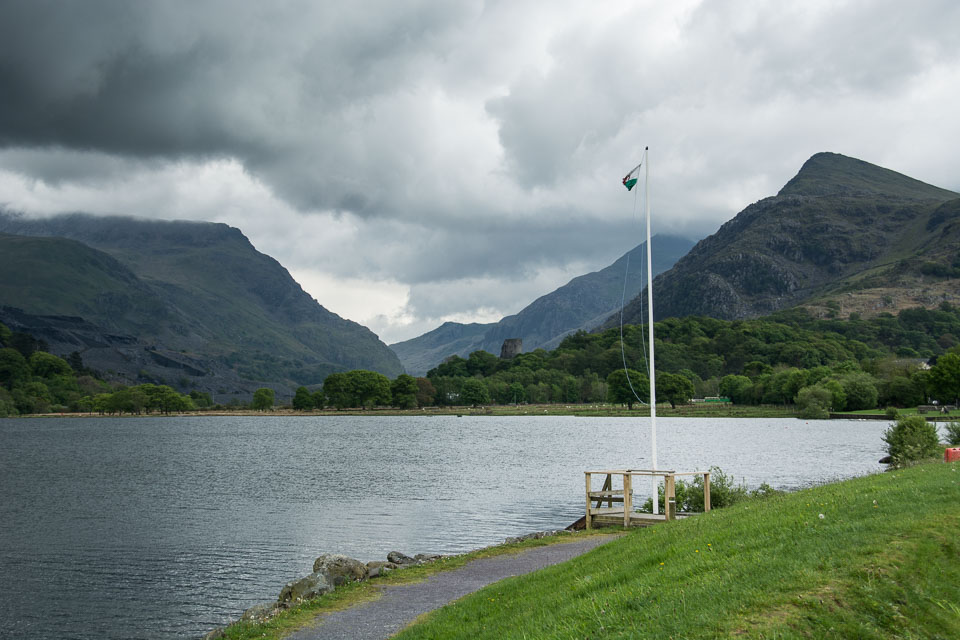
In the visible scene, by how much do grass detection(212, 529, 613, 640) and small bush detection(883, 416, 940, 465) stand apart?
102ft

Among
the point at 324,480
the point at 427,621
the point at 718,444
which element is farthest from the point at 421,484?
the point at 718,444

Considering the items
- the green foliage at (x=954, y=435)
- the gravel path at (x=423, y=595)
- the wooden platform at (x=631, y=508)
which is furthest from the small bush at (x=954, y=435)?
the gravel path at (x=423, y=595)

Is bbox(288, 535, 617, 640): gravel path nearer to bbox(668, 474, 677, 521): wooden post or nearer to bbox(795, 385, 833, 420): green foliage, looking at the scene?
bbox(668, 474, 677, 521): wooden post

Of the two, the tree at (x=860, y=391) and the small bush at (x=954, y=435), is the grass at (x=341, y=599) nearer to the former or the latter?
the small bush at (x=954, y=435)

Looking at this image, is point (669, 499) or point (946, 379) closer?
point (669, 499)

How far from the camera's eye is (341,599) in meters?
21.7

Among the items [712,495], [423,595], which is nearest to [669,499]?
[712,495]

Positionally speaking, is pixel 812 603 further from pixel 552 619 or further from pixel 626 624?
pixel 552 619

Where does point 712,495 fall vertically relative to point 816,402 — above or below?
below

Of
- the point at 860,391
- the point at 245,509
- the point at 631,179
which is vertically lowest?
the point at 245,509

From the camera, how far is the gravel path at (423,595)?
18.1 m

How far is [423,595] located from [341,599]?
2.54m

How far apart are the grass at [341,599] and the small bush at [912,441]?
102 feet

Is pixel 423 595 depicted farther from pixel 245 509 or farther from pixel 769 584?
pixel 245 509
